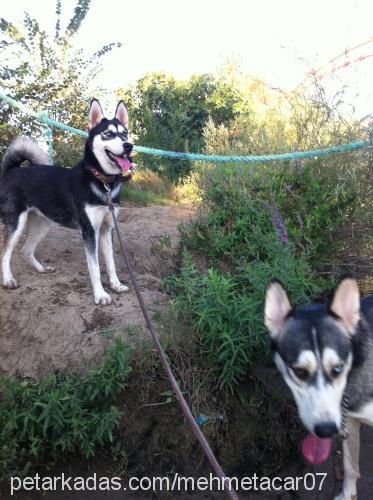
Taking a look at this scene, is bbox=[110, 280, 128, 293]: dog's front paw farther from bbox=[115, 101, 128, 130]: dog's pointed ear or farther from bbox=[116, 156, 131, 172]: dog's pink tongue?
bbox=[115, 101, 128, 130]: dog's pointed ear

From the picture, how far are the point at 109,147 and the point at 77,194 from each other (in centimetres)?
56

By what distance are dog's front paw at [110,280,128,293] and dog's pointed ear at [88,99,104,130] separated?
1576 mm

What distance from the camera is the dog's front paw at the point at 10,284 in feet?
14.3

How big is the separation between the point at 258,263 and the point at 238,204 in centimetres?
97

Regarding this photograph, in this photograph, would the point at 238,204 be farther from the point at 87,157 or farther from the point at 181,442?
the point at 181,442

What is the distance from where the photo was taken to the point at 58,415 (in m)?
3.01

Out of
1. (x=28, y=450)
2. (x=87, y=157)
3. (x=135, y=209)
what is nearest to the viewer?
(x=28, y=450)

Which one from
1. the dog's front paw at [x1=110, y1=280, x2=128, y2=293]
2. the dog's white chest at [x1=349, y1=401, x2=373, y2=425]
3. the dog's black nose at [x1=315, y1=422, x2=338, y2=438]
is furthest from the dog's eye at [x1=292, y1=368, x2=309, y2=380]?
the dog's front paw at [x1=110, y1=280, x2=128, y2=293]

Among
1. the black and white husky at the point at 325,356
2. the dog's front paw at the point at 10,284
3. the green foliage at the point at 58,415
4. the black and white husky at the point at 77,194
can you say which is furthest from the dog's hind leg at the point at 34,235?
the black and white husky at the point at 325,356

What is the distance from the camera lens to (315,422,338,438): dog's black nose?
2.01 m

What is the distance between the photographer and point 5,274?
4.52m

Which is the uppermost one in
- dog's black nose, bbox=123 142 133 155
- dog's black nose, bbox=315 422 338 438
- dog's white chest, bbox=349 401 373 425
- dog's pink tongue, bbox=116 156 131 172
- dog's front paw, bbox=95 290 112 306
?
dog's black nose, bbox=123 142 133 155

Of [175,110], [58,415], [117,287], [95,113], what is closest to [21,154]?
[95,113]

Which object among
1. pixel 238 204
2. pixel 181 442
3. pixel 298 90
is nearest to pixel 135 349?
pixel 181 442
